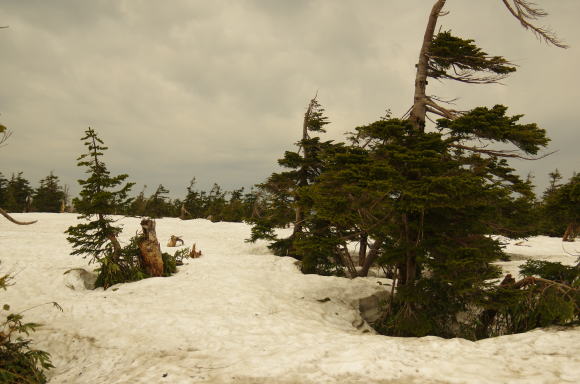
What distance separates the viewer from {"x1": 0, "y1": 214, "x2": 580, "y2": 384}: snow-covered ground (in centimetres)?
518

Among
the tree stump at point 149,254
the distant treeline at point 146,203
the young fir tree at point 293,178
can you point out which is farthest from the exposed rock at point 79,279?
the distant treeline at point 146,203

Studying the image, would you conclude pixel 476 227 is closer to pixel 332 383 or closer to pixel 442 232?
pixel 442 232

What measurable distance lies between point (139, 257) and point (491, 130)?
1331 cm

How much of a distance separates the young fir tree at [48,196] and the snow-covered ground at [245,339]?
2268 inches

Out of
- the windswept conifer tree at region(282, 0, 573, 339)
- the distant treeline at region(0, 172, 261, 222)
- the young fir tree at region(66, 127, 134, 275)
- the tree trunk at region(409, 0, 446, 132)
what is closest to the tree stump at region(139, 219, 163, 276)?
the young fir tree at region(66, 127, 134, 275)

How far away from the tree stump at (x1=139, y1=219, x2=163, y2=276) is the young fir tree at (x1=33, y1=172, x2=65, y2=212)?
6222 centimetres

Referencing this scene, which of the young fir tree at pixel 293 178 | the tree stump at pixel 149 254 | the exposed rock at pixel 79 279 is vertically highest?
the young fir tree at pixel 293 178

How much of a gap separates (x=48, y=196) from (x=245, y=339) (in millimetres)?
69926

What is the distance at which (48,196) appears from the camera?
60344mm

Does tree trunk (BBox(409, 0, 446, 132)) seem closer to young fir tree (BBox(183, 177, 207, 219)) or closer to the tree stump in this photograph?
the tree stump

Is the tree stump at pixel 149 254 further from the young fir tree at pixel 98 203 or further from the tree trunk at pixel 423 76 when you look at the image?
the tree trunk at pixel 423 76

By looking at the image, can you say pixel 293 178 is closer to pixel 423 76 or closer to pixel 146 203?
pixel 423 76

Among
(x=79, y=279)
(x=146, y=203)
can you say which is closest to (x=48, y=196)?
(x=146, y=203)

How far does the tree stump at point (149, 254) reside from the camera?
1294 cm
